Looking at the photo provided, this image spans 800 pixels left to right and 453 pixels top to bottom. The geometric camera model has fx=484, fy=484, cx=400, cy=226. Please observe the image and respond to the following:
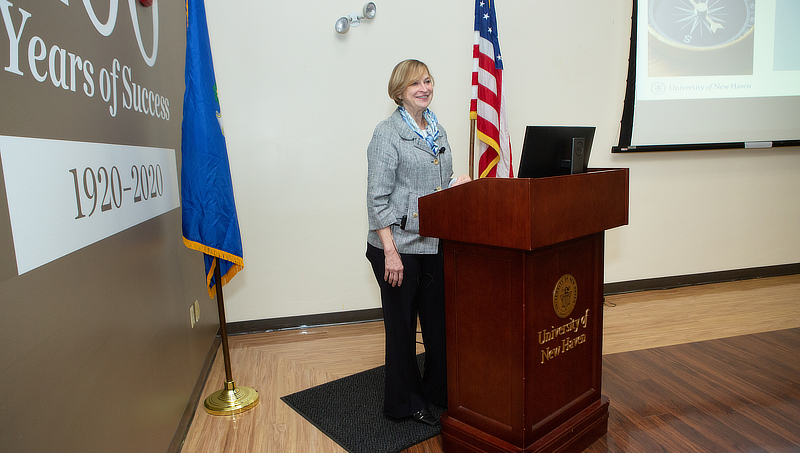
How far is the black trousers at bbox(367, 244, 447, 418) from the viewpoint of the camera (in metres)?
2.05

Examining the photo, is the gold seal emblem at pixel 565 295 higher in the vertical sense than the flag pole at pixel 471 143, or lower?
lower

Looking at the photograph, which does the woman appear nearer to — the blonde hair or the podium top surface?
the blonde hair

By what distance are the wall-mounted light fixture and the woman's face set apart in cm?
159

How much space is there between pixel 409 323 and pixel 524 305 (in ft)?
2.12

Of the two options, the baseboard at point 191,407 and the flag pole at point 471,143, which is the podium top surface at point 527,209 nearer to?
the baseboard at point 191,407

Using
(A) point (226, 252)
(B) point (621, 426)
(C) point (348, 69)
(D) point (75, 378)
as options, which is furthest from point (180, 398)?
(C) point (348, 69)

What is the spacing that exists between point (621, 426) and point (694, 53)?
3.27 metres

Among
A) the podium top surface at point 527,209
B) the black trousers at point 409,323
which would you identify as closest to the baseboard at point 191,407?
the black trousers at point 409,323

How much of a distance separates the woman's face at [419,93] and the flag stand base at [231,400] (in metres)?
1.63

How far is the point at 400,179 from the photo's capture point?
200cm

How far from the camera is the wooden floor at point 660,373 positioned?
2.00 meters

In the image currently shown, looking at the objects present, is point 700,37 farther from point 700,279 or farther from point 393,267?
point 393,267

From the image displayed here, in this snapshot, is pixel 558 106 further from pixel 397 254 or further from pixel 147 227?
pixel 147 227

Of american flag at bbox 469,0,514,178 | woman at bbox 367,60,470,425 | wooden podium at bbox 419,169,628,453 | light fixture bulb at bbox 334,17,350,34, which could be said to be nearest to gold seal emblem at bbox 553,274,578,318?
wooden podium at bbox 419,169,628,453
